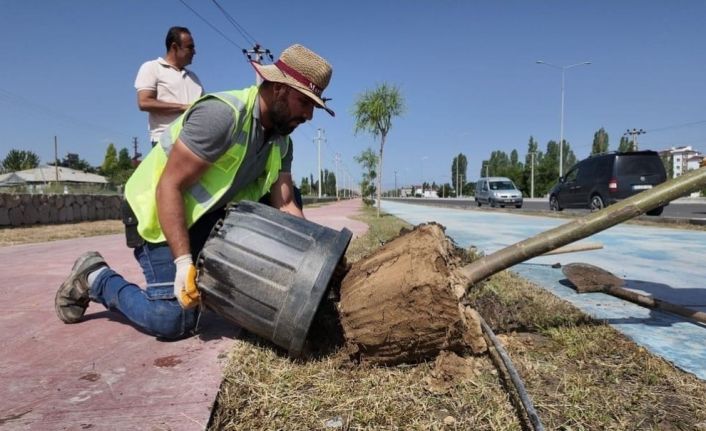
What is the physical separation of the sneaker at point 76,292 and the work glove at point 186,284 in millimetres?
957

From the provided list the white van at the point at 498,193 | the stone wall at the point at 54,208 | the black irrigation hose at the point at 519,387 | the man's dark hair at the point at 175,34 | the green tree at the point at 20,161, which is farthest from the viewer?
the green tree at the point at 20,161

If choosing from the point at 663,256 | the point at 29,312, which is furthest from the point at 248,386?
the point at 663,256

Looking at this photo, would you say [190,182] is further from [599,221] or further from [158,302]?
[599,221]

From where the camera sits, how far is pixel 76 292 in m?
2.60

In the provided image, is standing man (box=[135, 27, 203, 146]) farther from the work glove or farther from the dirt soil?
the dirt soil

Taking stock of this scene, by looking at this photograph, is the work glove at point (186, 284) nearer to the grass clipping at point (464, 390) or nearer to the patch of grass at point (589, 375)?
the grass clipping at point (464, 390)

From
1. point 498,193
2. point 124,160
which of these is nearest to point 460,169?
point 124,160

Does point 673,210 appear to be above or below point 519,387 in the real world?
below

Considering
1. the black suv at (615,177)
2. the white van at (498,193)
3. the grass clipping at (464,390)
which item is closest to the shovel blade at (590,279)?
the grass clipping at (464,390)

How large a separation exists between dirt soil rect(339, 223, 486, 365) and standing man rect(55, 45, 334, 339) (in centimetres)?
73

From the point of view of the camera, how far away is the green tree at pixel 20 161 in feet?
227

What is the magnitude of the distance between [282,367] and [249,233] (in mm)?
602

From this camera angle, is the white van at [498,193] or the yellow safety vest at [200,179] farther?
the white van at [498,193]

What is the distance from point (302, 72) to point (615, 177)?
481 inches
